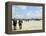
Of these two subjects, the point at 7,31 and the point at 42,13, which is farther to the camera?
the point at 42,13

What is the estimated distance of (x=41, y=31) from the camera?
4.03 feet

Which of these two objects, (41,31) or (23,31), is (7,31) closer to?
(23,31)

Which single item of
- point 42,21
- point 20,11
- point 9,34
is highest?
point 20,11

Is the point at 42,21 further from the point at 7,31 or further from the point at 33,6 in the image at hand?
the point at 7,31

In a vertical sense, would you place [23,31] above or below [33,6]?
below

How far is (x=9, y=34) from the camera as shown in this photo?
3.76 ft

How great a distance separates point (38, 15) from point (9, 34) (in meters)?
0.41

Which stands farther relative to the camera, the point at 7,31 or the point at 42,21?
the point at 42,21

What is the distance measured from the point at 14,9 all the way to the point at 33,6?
23 centimetres
